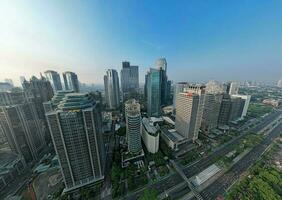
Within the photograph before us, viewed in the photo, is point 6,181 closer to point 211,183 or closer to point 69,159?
point 69,159

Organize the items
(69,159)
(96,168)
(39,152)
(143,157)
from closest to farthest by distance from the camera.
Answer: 1. (69,159)
2. (96,168)
3. (143,157)
4. (39,152)

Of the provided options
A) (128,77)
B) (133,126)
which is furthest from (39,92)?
(128,77)

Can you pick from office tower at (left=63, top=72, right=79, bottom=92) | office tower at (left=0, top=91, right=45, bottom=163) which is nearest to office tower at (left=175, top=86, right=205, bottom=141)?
office tower at (left=0, top=91, right=45, bottom=163)

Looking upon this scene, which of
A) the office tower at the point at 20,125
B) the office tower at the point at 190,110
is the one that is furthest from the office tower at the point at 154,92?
the office tower at the point at 20,125

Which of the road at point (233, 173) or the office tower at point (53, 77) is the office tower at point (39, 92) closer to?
the office tower at point (53, 77)

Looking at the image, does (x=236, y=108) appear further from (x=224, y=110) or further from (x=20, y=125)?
(x=20, y=125)

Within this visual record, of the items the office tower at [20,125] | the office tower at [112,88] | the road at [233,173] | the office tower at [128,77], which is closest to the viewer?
the road at [233,173]

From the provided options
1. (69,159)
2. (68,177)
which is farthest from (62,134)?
(68,177)
